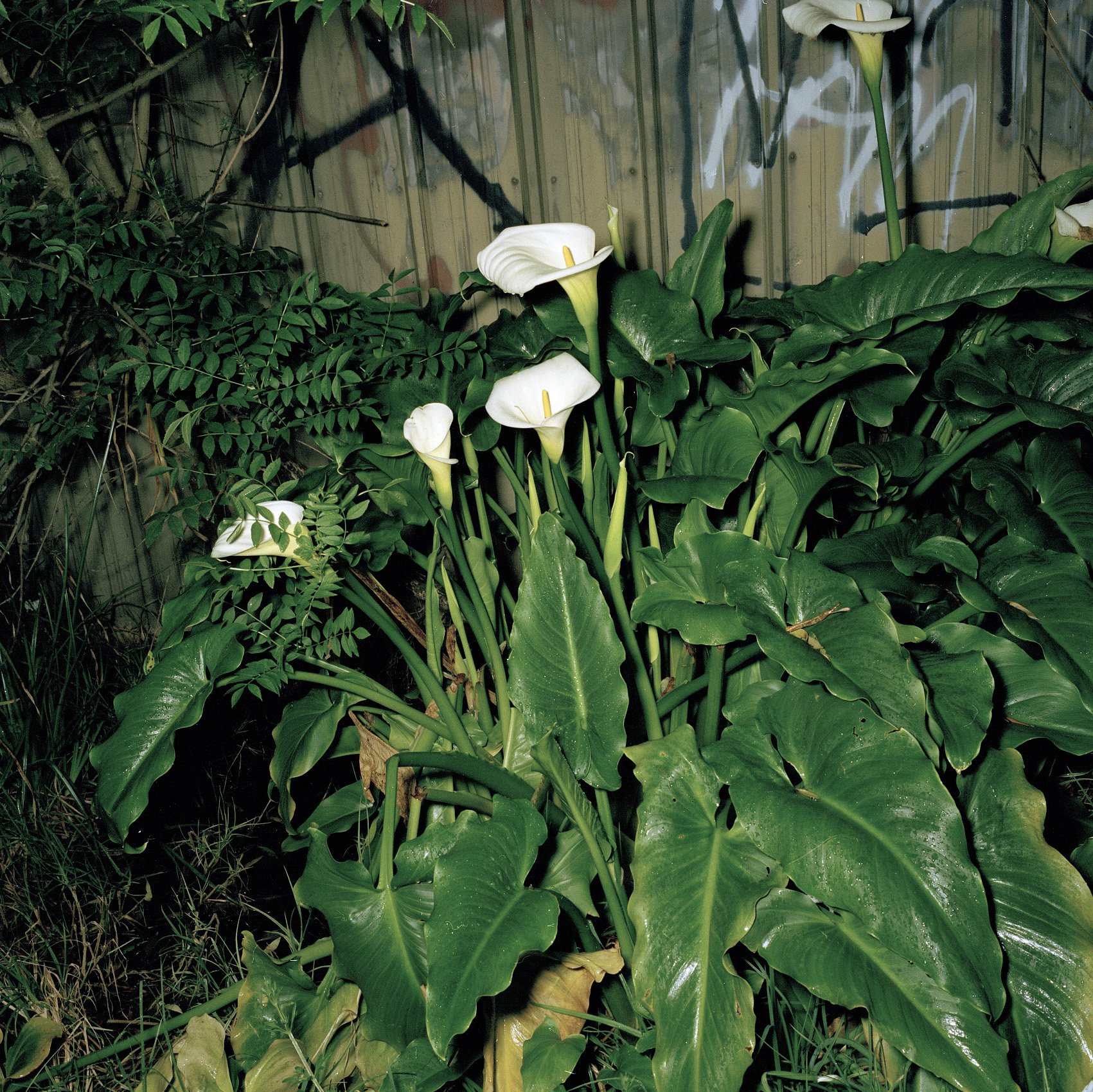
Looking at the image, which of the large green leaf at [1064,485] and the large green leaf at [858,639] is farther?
the large green leaf at [1064,485]

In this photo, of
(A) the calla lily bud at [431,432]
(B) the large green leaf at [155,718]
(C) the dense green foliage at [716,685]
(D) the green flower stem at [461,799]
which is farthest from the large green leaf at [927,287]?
(B) the large green leaf at [155,718]

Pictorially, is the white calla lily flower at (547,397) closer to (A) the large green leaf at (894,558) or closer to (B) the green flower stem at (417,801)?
(A) the large green leaf at (894,558)

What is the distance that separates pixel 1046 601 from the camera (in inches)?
53.7

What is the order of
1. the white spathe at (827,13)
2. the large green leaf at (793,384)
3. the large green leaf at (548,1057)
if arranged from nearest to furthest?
1. the large green leaf at (548,1057)
2. the large green leaf at (793,384)
3. the white spathe at (827,13)

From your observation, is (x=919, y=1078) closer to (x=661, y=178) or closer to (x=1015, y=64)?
(x=661, y=178)

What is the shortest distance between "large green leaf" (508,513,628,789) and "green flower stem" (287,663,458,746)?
0.41 m

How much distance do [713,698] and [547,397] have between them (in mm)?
659

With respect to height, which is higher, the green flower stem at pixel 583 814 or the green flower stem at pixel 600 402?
the green flower stem at pixel 600 402

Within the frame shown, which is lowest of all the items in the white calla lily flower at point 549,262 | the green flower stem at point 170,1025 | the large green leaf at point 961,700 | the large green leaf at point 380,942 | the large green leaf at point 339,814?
the green flower stem at point 170,1025

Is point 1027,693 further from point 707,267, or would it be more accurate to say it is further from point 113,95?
point 113,95

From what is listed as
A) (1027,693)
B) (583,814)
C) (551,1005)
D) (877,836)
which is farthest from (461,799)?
(1027,693)

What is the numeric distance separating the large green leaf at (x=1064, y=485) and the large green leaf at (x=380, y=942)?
1.33 m

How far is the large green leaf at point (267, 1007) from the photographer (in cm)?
154

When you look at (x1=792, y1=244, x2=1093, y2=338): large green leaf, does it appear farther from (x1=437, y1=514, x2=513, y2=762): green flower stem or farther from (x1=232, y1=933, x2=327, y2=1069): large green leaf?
(x1=232, y1=933, x2=327, y2=1069): large green leaf
